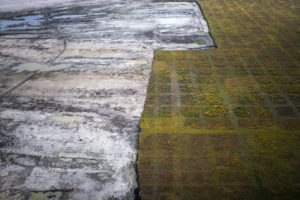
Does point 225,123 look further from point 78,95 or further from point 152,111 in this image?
point 78,95

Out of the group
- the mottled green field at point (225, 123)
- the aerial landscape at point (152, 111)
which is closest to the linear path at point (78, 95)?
the aerial landscape at point (152, 111)

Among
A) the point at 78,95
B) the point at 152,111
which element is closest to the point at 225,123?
the point at 152,111

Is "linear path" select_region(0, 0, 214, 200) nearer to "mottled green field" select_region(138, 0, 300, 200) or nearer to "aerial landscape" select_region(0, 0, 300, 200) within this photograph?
"aerial landscape" select_region(0, 0, 300, 200)

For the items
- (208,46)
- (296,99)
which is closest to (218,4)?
(208,46)

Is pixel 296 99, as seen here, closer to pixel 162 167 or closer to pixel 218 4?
pixel 162 167

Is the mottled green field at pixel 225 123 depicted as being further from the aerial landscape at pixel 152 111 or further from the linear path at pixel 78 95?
the linear path at pixel 78 95

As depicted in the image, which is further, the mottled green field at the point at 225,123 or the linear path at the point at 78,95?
the linear path at the point at 78,95

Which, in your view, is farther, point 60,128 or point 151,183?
point 60,128
